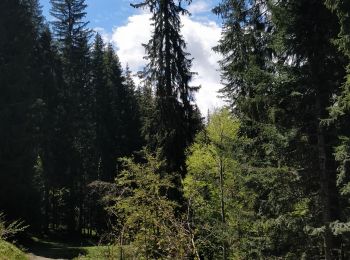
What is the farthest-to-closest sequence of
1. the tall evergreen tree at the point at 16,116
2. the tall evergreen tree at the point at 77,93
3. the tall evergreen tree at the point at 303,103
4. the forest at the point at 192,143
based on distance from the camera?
the tall evergreen tree at the point at 77,93, the tall evergreen tree at the point at 16,116, the tall evergreen tree at the point at 303,103, the forest at the point at 192,143

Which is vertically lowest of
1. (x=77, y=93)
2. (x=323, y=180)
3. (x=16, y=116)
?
(x=323, y=180)

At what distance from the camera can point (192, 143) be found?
2030 cm

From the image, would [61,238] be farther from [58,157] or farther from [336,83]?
[336,83]

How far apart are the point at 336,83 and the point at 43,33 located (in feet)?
102

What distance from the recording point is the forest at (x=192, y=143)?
9.27 m

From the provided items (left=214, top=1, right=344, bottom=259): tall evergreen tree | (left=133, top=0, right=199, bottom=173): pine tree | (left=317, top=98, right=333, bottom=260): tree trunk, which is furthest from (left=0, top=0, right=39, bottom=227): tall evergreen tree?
(left=317, top=98, right=333, bottom=260): tree trunk

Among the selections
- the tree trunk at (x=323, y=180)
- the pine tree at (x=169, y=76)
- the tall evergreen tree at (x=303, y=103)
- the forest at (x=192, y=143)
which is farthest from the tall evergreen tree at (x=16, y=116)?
the tree trunk at (x=323, y=180)

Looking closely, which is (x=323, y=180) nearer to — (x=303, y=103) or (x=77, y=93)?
(x=303, y=103)

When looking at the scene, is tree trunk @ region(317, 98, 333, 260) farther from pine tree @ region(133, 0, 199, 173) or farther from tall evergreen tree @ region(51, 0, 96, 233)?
tall evergreen tree @ region(51, 0, 96, 233)

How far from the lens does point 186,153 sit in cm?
1962

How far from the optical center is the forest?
927 centimetres

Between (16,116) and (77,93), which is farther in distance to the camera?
(77,93)

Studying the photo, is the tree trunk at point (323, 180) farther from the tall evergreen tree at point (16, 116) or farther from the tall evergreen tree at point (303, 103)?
the tall evergreen tree at point (16, 116)

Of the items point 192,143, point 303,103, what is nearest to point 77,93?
point 192,143
